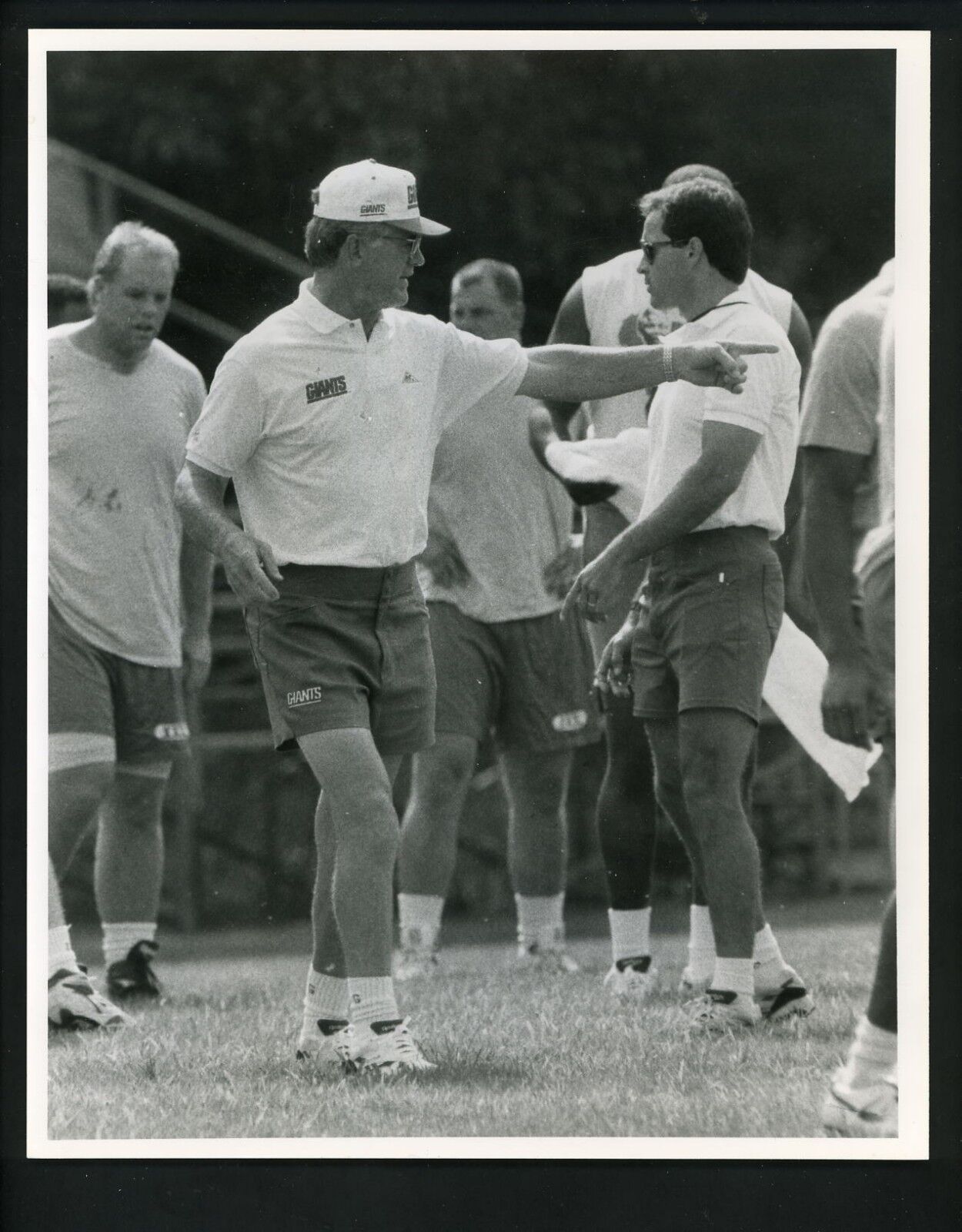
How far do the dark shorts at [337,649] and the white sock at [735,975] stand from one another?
98 cm

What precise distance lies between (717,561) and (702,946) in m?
1.12

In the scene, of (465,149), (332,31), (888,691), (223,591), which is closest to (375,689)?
(888,691)

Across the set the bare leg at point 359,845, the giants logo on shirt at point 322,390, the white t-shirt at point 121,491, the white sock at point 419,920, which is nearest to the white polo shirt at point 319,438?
the giants logo on shirt at point 322,390

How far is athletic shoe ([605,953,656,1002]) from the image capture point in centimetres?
557

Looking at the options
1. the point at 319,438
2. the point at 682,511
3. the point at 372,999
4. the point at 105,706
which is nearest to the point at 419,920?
the point at 105,706

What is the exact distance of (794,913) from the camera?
28.9ft

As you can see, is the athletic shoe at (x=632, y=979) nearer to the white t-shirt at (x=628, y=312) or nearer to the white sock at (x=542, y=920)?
the white sock at (x=542, y=920)

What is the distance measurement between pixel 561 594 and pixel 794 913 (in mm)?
2972

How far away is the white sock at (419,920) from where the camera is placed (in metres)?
6.17

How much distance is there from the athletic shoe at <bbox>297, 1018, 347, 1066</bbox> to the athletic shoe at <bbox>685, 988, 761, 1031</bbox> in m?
0.84

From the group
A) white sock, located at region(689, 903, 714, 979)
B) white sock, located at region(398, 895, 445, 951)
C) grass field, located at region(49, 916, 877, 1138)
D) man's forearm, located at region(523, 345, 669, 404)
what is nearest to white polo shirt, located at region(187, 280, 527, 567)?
man's forearm, located at region(523, 345, 669, 404)

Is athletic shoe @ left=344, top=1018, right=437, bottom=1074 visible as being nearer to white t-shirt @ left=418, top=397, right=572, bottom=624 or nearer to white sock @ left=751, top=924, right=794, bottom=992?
white sock @ left=751, top=924, right=794, bottom=992
